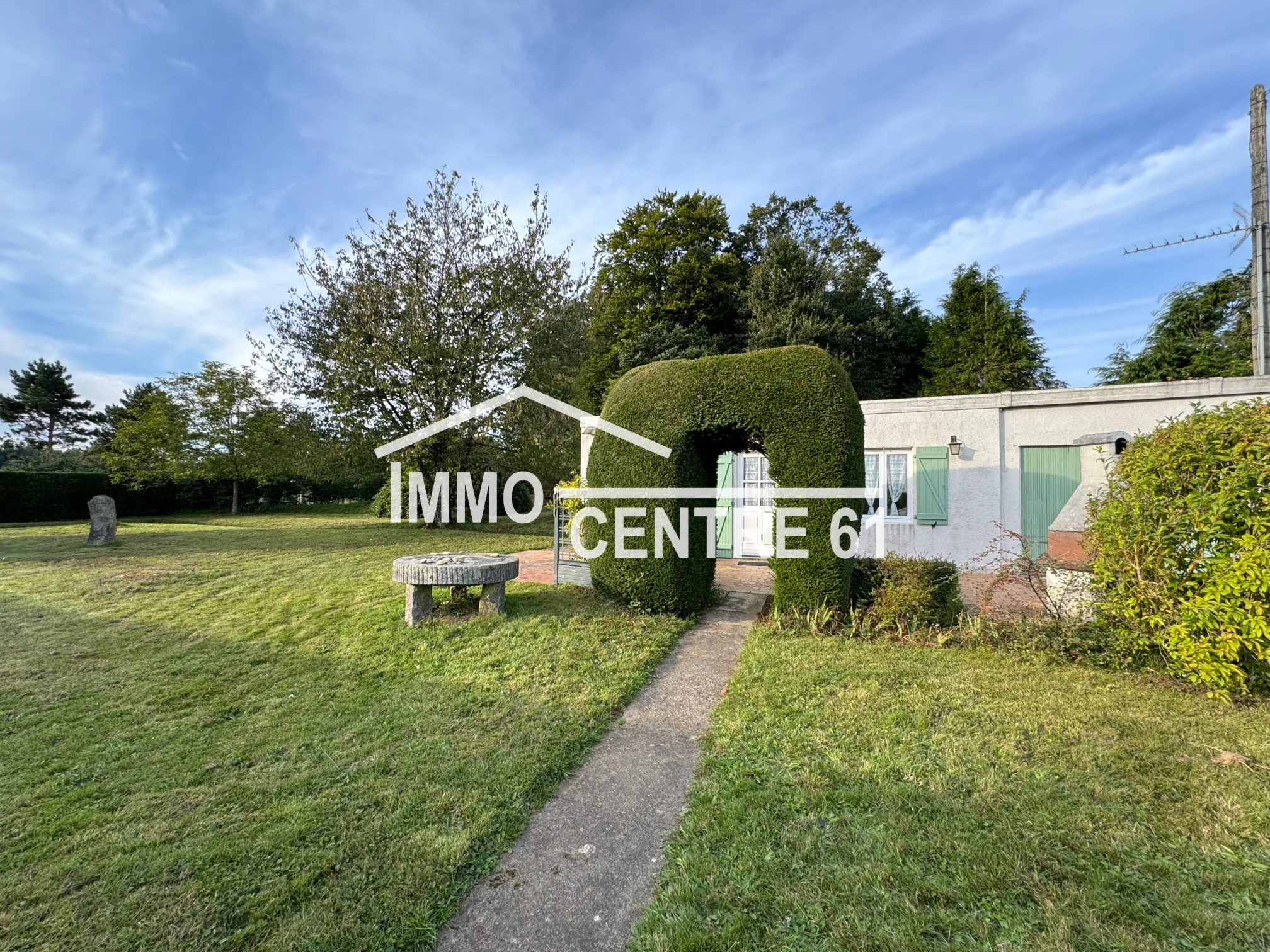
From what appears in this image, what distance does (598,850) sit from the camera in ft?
7.07

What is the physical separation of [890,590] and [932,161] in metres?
7.58

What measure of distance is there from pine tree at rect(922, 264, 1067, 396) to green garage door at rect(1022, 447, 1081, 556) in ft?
33.2

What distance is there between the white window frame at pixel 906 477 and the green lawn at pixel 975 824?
502 centimetres

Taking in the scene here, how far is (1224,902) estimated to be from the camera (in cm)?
168

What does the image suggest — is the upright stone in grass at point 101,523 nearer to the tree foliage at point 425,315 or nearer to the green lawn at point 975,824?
the tree foliage at point 425,315

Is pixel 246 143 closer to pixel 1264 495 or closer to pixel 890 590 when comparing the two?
pixel 890 590

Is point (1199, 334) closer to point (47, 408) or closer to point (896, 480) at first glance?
point (896, 480)

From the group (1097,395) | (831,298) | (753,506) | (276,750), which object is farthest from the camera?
(831,298)

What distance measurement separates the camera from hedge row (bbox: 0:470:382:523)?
15477 millimetres

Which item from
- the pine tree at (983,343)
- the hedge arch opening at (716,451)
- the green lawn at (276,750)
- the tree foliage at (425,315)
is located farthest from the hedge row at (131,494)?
the pine tree at (983,343)

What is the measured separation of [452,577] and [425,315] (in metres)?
9.96

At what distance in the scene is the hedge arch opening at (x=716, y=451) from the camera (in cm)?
500

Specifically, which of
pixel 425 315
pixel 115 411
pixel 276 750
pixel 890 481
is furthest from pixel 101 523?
pixel 115 411

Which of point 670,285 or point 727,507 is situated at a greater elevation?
point 670,285
